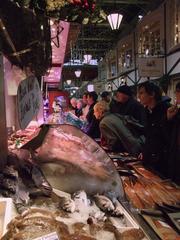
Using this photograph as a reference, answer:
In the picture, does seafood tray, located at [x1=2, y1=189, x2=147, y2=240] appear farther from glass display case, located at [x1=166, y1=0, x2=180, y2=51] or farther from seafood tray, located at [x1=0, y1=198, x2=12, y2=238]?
glass display case, located at [x1=166, y1=0, x2=180, y2=51]

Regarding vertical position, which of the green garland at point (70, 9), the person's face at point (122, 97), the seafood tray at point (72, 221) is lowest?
the seafood tray at point (72, 221)

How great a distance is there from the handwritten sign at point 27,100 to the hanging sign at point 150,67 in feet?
34.7

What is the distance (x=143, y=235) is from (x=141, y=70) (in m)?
11.2

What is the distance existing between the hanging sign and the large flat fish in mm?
10352

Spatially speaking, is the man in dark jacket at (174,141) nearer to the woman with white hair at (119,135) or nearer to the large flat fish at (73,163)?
the woman with white hair at (119,135)

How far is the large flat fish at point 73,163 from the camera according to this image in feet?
5.98

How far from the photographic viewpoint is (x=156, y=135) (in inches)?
150

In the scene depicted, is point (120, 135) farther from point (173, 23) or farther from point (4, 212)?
point (173, 23)

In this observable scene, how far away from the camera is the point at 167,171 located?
12.0 ft

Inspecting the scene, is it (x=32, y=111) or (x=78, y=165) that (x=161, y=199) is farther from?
(x=32, y=111)

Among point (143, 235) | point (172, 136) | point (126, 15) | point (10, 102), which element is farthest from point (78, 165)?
point (126, 15)

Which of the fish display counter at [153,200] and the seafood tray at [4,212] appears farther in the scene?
the fish display counter at [153,200]

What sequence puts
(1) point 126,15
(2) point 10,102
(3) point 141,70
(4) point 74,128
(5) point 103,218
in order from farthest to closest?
(1) point 126,15
(3) point 141,70
(2) point 10,102
(4) point 74,128
(5) point 103,218

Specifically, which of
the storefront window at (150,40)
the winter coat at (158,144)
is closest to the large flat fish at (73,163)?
the winter coat at (158,144)
